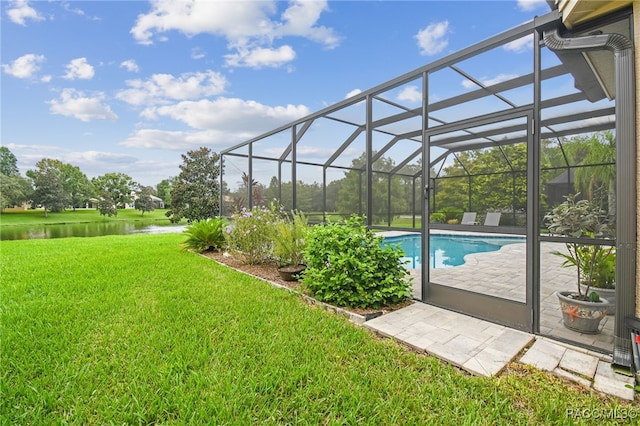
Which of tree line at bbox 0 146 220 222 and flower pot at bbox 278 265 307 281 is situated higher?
tree line at bbox 0 146 220 222

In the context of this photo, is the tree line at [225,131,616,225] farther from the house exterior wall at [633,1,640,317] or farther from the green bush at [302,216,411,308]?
the green bush at [302,216,411,308]

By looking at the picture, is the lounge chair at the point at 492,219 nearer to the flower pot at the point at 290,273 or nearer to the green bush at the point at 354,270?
the green bush at the point at 354,270

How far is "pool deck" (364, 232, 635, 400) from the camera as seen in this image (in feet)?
7.05

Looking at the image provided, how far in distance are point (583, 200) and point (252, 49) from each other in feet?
30.2

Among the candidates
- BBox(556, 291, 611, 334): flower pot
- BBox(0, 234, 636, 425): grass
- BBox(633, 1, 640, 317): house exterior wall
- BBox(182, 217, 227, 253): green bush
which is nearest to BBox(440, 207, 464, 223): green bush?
BBox(556, 291, 611, 334): flower pot

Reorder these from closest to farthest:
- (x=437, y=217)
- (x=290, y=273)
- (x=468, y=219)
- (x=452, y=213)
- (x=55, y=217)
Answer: (x=468, y=219) → (x=452, y=213) → (x=437, y=217) → (x=290, y=273) → (x=55, y=217)

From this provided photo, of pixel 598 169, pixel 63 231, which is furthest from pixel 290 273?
pixel 63 231

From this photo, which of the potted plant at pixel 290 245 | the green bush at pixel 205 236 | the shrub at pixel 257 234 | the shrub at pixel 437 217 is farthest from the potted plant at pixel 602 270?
the green bush at pixel 205 236

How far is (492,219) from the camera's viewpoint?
3.19m

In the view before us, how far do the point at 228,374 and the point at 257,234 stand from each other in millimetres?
3802

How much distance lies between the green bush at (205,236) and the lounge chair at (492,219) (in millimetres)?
5636

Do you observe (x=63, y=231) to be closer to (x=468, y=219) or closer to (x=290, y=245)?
(x=290, y=245)

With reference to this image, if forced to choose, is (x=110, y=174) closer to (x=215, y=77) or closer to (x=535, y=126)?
(x=215, y=77)

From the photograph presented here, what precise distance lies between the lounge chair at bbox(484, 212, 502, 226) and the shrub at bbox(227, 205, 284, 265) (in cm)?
356
